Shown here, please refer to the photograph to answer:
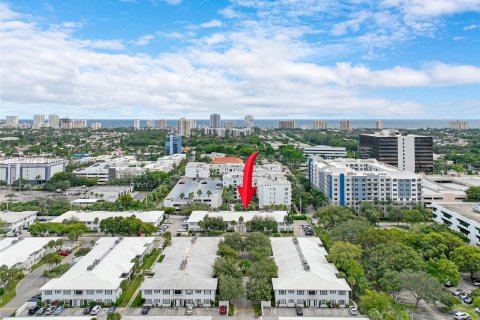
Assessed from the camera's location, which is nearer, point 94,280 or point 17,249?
point 94,280

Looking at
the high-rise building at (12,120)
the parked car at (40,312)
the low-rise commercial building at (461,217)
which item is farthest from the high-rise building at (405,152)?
the high-rise building at (12,120)

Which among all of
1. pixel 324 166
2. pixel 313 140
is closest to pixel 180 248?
pixel 324 166

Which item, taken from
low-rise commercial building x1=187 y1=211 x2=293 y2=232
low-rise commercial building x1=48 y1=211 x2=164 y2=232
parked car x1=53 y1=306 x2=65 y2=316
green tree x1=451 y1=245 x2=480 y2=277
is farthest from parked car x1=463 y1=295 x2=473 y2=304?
low-rise commercial building x1=48 y1=211 x2=164 y2=232

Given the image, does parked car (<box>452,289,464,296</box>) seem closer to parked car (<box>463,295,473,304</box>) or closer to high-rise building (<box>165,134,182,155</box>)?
parked car (<box>463,295,473,304</box>)

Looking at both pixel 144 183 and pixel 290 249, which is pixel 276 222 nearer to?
pixel 290 249

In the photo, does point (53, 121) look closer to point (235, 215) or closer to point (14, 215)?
point (14, 215)

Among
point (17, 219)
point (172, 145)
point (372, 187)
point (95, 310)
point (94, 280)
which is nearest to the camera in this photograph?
point (95, 310)

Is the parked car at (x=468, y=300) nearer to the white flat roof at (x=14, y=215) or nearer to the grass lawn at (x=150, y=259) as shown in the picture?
the grass lawn at (x=150, y=259)

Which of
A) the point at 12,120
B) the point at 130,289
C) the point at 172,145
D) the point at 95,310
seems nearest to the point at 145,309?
the point at 95,310
